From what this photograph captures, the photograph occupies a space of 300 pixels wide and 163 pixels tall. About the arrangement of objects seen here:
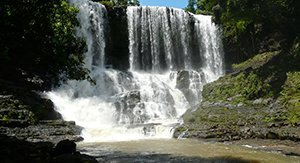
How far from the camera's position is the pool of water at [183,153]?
512 inches

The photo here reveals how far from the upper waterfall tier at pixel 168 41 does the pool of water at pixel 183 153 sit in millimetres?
22127

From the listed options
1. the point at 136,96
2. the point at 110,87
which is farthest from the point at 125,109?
the point at 110,87

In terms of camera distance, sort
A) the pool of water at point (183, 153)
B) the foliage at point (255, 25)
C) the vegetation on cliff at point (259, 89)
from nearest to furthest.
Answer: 1. the pool of water at point (183, 153)
2. the vegetation on cliff at point (259, 89)
3. the foliage at point (255, 25)

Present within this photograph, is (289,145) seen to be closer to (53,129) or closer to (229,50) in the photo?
(53,129)

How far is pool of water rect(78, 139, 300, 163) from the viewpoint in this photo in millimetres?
13016

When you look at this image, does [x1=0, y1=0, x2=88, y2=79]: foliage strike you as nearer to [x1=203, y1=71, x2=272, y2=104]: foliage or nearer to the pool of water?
the pool of water

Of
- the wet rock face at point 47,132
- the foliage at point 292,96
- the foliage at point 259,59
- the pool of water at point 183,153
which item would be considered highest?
the foliage at point 259,59

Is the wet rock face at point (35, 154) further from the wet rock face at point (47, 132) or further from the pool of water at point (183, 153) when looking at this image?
the wet rock face at point (47, 132)

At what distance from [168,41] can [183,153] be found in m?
26.7

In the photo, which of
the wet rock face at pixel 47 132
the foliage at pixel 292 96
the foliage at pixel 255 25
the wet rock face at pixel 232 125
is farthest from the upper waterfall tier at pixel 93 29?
the foliage at pixel 292 96

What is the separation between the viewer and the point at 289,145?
624 inches

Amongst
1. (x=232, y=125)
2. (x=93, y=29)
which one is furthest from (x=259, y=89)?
(x=93, y=29)

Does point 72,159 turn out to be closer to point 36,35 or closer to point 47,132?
point 36,35

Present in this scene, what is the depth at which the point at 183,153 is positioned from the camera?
14664 millimetres
